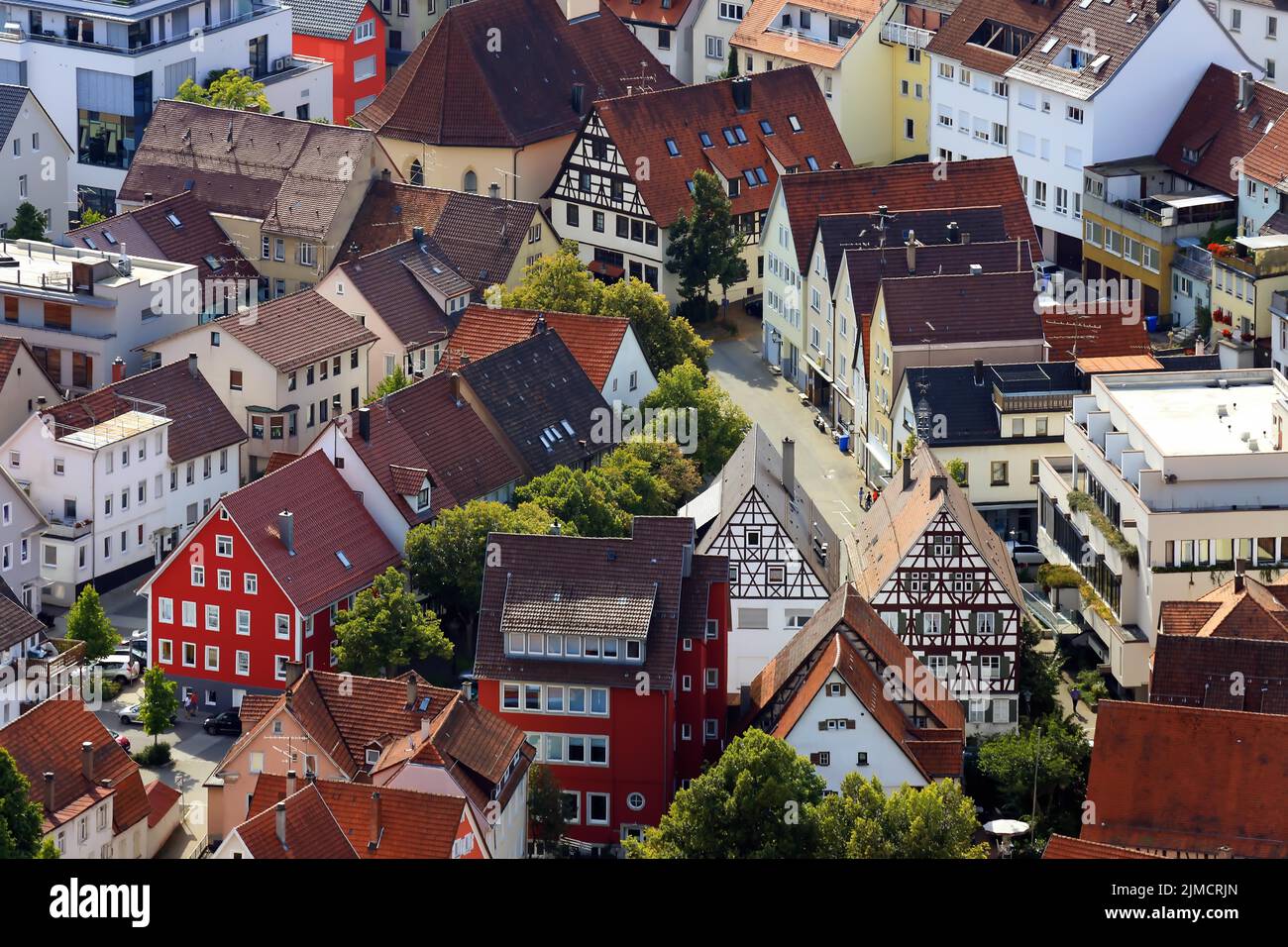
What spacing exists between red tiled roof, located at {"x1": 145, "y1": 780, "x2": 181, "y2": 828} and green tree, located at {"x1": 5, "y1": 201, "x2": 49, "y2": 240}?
151 ft

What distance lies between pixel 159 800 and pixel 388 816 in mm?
10457

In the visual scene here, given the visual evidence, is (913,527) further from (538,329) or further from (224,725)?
(538,329)

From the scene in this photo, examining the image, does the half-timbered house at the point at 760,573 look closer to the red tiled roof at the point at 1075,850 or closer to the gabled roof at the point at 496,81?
the red tiled roof at the point at 1075,850

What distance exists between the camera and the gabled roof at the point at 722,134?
10550 centimetres

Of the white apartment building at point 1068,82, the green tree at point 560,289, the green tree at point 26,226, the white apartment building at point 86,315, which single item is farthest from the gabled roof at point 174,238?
the white apartment building at point 1068,82

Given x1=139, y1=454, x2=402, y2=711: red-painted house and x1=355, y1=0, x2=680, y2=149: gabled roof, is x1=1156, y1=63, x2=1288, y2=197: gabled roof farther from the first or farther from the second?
x1=139, y1=454, x2=402, y2=711: red-painted house

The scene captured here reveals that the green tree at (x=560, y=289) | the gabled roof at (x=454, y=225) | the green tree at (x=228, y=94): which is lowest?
the green tree at (x=560, y=289)

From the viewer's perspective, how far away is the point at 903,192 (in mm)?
100875

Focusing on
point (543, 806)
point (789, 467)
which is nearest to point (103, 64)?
point (789, 467)

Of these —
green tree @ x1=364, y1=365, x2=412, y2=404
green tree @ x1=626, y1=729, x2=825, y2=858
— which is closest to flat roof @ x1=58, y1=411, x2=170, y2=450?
green tree @ x1=364, y1=365, x2=412, y2=404

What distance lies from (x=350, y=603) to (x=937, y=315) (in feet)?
86.6

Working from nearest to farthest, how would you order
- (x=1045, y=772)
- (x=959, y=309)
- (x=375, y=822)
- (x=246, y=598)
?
(x=375, y=822)
(x=1045, y=772)
(x=246, y=598)
(x=959, y=309)

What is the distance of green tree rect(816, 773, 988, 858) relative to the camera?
186 feet

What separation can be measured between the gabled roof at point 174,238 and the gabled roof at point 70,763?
1487 inches
